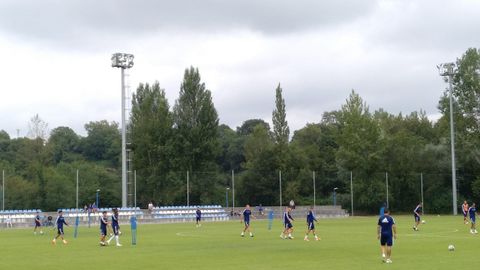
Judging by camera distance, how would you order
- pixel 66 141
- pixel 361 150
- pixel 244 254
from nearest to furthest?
pixel 244 254 < pixel 361 150 < pixel 66 141

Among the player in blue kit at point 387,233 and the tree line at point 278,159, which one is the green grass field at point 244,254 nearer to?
the player in blue kit at point 387,233

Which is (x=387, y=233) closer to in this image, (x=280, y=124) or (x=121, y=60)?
(x=121, y=60)

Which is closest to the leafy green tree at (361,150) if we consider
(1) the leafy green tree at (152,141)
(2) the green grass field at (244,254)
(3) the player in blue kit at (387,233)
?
(1) the leafy green tree at (152,141)

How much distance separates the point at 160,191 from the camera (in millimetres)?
89562

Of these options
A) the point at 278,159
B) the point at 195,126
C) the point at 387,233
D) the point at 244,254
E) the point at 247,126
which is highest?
the point at 247,126

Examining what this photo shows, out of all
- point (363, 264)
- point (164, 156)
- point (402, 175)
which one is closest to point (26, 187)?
point (164, 156)

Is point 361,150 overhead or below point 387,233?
overhead

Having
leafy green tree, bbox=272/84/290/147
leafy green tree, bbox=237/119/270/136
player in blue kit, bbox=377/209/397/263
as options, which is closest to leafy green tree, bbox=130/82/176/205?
leafy green tree, bbox=272/84/290/147

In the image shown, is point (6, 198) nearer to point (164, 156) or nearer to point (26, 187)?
point (26, 187)

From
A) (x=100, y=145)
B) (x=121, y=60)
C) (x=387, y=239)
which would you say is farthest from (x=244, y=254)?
(x=100, y=145)

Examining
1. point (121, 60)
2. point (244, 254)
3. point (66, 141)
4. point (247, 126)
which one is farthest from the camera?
point (247, 126)

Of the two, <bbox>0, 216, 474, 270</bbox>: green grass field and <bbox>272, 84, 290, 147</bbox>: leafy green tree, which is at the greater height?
<bbox>272, 84, 290, 147</bbox>: leafy green tree

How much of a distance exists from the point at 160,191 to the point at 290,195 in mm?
17104

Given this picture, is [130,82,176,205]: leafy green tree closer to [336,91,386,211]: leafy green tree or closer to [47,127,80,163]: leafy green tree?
[336,91,386,211]: leafy green tree
